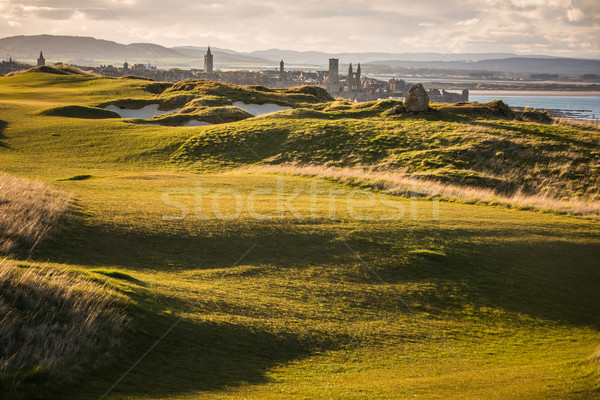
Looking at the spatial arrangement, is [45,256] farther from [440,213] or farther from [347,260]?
[440,213]

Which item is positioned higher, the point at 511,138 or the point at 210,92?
the point at 210,92

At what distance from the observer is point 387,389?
7.55m

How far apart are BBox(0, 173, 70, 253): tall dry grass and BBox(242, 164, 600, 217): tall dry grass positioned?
48.3 feet

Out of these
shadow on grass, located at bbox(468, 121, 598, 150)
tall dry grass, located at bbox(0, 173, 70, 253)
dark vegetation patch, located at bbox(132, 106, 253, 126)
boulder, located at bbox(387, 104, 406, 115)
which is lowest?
tall dry grass, located at bbox(0, 173, 70, 253)

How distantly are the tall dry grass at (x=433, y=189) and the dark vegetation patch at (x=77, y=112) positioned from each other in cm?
1966

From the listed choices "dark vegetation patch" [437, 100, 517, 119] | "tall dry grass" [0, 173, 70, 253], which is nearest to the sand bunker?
"dark vegetation patch" [437, 100, 517, 119]

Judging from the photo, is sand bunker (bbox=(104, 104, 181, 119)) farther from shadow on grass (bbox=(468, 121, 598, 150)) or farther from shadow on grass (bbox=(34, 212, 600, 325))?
shadow on grass (bbox=(34, 212, 600, 325))

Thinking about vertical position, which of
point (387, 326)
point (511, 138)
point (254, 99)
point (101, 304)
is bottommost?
point (387, 326)

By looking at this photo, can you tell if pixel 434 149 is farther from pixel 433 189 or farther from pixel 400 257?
pixel 400 257

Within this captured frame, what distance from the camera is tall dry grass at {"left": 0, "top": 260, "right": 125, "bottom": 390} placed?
6.66 metres

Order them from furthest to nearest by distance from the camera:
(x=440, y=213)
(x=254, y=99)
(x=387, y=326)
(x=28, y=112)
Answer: (x=254, y=99)
(x=28, y=112)
(x=440, y=213)
(x=387, y=326)

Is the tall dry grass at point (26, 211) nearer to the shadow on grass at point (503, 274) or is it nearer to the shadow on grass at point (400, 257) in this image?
the shadow on grass at point (400, 257)

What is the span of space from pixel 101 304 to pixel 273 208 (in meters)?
9.09

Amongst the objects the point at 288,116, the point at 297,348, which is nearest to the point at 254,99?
the point at 288,116
